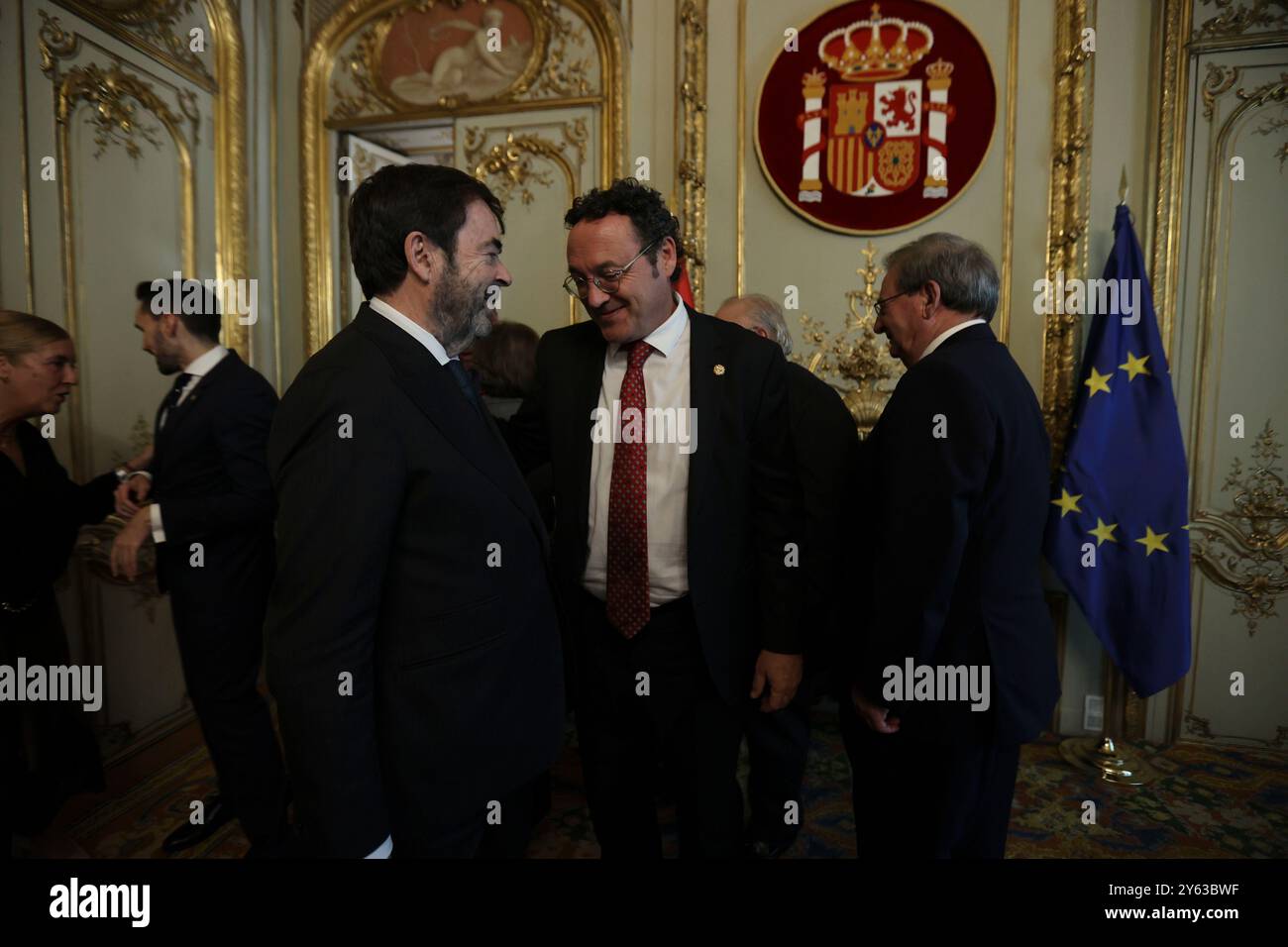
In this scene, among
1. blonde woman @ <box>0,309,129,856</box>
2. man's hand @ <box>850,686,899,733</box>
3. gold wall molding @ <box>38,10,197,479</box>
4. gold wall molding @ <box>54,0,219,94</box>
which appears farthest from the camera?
gold wall molding @ <box>54,0,219,94</box>

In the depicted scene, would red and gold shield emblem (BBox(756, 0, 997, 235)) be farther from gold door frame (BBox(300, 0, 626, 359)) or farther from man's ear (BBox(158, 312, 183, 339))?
man's ear (BBox(158, 312, 183, 339))

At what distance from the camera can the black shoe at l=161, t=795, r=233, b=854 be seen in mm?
2635

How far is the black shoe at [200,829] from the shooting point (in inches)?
104

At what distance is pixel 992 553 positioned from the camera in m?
1.64

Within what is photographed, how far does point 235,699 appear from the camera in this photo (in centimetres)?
250

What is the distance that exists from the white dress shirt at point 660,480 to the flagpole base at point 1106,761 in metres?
2.44

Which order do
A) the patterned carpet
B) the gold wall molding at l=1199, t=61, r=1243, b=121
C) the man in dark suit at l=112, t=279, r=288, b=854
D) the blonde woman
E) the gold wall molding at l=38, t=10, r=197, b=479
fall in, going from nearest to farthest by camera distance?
the blonde woman < the man in dark suit at l=112, t=279, r=288, b=854 < the patterned carpet < the gold wall molding at l=38, t=10, r=197, b=479 < the gold wall molding at l=1199, t=61, r=1243, b=121

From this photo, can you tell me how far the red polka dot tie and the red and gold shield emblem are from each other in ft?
7.18

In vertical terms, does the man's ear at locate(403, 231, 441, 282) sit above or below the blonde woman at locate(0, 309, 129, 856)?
above

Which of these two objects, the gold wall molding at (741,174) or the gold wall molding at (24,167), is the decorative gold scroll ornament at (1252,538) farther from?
the gold wall molding at (24,167)

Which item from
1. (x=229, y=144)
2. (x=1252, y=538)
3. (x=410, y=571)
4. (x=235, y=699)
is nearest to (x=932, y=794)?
(x=410, y=571)

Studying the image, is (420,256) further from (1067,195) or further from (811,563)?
(1067,195)

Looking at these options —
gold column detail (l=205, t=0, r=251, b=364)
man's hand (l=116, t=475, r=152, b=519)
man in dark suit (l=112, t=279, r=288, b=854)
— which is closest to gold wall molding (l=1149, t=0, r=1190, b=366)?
man in dark suit (l=112, t=279, r=288, b=854)

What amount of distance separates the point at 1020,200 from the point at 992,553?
7.72ft
